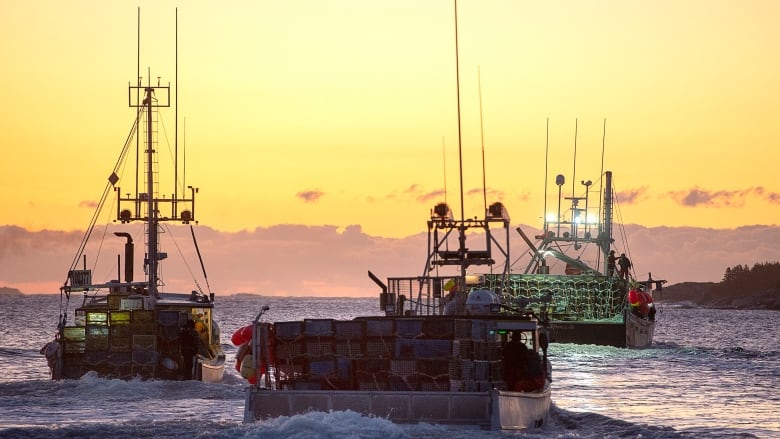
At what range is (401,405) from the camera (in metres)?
29.9

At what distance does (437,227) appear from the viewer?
50.2 metres

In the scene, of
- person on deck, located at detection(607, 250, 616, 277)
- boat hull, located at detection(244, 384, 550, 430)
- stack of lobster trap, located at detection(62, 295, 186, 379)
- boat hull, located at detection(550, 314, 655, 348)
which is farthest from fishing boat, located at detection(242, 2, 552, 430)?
person on deck, located at detection(607, 250, 616, 277)

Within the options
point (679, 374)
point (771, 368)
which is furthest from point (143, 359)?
point (771, 368)

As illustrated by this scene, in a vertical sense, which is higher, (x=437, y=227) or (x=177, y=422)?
(x=437, y=227)

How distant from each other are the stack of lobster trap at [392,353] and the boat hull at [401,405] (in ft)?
5.73

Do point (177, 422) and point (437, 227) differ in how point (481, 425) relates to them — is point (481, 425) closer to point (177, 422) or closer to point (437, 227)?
point (177, 422)

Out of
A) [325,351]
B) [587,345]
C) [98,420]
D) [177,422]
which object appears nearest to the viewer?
[325,351]

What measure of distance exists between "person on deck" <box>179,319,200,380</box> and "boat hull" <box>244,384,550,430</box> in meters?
19.8

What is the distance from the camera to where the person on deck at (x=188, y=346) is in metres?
49.9

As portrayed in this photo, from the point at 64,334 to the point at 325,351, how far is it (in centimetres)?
2114

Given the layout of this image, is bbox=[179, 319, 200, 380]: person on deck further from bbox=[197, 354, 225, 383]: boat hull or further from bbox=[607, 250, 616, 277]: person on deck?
bbox=[607, 250, 616, 277]: person on deck

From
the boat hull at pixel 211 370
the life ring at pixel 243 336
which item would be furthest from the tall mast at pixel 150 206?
the life ring at pixel 243 336

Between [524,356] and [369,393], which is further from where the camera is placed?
[524,356]

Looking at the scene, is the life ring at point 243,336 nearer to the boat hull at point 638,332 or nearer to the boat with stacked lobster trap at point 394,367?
the boat with stacked lobster trap at point 394,367
